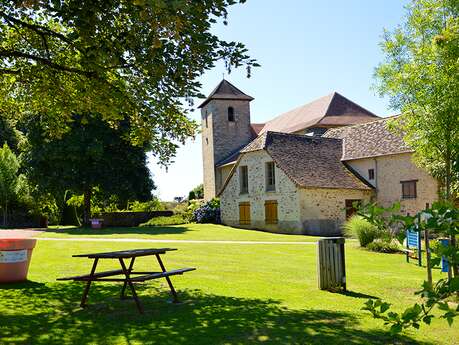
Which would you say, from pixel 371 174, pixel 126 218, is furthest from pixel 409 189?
pixel 126 218

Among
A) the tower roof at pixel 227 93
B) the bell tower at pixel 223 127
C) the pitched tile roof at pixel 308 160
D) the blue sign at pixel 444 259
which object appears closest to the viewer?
the blue sign at pixel 444 259

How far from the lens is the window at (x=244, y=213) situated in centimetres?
3378

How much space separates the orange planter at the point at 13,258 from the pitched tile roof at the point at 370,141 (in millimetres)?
24313

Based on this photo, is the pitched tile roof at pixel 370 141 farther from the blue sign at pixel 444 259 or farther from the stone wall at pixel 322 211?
the blue sign at pixel 444 259

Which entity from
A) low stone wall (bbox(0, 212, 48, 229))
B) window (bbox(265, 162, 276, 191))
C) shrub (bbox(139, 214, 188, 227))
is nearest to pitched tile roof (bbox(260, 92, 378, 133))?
window (bbox(265, 162, 276, 191))

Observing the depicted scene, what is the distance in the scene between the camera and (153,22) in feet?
21.0

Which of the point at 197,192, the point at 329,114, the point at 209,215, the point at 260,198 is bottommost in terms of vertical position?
the point at 209,215

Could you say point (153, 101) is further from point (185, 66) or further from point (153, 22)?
point (153, 22)

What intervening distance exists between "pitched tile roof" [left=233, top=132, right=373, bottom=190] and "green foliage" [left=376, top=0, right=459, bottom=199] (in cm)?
1841

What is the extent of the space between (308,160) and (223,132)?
15.2 metres

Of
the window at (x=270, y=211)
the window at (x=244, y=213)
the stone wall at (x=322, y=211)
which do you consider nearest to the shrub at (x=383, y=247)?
the stone wall at (x=322, y=211)

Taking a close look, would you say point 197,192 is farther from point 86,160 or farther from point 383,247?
point 383,247

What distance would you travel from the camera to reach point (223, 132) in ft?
150

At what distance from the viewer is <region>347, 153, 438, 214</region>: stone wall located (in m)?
28.5
